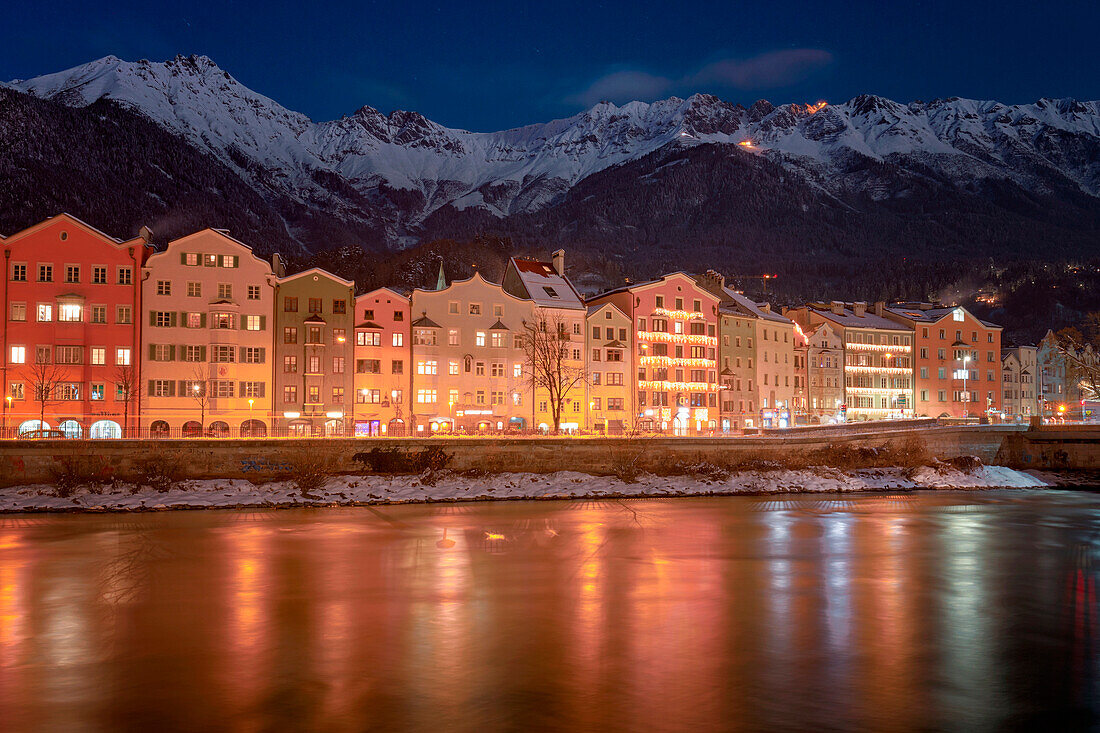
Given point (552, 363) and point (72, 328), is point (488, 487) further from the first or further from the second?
point (72, 328)

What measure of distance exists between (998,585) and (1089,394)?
111m

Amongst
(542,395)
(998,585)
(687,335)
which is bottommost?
(998,585)

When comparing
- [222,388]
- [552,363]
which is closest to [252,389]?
[222,388]

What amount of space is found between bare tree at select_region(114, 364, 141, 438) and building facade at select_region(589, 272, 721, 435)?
41.4 m

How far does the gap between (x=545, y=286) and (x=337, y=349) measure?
22799 mm

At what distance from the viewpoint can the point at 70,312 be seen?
65188 millimetres

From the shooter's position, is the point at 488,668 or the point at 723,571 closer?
the point at 488,668

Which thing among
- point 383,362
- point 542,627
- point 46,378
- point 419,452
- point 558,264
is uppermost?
point 558,264

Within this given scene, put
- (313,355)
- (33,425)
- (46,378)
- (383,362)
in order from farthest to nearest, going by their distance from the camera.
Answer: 1. (383,362)
2. (313,355)
3. (46,378)
4. (33,425)

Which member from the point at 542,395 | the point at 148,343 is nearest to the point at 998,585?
the point at 542,395

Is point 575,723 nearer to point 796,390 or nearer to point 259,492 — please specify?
point 259,492

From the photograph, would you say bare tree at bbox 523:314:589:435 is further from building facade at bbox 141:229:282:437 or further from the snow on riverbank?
building facade at bbox 141:229:282:437

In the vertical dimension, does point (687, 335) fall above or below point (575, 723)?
above

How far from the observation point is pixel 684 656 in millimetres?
20281
